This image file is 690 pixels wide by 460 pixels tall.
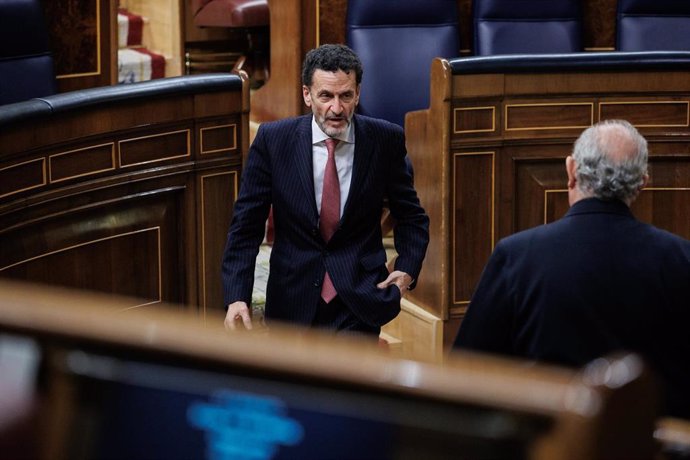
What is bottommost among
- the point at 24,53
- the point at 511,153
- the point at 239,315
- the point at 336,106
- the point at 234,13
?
the point at 239,315

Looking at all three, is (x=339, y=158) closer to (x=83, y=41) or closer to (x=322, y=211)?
(x=322, y=211)

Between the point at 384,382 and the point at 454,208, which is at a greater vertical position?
the point at 384,382

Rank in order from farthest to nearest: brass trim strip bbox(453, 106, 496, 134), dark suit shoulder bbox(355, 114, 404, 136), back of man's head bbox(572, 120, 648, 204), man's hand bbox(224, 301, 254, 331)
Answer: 1. brass trim strip bbox(453, 106, 496, 134)
2. dark suit shoulder bbox(355, 114, 404, 136)
3. man's hand bbox(224, 301, 254, 331)
4. back of man's head bbox(572, 120, 648, 204)

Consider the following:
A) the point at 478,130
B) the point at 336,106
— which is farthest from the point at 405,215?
the point at 478,130

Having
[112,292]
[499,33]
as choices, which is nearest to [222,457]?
[112,292]

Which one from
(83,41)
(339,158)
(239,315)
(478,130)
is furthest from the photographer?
(83,41)

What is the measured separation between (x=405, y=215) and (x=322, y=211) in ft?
0.54

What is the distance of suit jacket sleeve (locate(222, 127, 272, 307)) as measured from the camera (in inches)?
89.0

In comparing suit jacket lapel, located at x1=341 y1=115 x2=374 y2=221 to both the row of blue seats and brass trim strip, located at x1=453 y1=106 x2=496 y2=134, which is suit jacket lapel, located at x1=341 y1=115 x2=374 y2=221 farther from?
the row of blue seats

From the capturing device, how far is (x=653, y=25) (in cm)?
384

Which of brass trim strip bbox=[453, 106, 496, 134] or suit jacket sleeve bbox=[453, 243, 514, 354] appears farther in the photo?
brass trim strip bbox=[453, 106, 496, 134]

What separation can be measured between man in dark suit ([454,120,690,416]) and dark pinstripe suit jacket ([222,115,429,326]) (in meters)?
0.63

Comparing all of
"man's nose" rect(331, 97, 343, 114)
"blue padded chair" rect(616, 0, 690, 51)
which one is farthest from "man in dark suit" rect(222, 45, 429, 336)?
"blue padded chair" rect(616, 0, 690, 51)

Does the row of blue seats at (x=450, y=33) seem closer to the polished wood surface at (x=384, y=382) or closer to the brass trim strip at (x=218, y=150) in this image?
the brass trim strip at (x=218, y=150)
